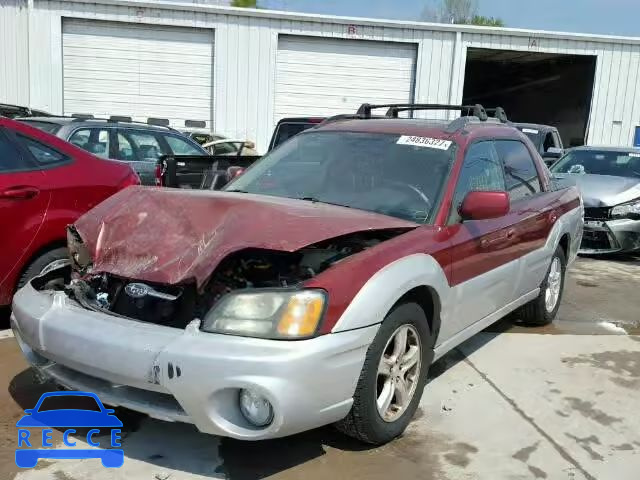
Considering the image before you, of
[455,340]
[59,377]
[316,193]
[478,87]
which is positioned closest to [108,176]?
[316,193]

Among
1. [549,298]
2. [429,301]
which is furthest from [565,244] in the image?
[429,301]

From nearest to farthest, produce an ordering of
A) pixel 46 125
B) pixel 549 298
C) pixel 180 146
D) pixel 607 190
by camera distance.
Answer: pixel 549 298, pixel 46 125, pixel 607 190, pixel 180 146

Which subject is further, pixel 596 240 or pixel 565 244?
pixel 596 240

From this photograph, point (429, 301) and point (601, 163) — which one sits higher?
point (601, 163)

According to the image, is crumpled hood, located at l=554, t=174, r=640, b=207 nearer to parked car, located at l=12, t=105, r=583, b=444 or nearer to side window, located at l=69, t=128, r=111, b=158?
parked car, located at l=12, t=105, r=583, b=444

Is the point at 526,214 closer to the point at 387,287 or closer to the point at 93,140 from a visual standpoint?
the point at 387,287

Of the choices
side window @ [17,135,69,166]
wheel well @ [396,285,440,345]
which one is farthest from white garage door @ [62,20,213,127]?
wheel well @ [396,285,440,345]

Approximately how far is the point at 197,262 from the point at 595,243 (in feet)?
22.1

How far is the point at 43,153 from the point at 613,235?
6.69 m

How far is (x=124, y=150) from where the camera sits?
855cm

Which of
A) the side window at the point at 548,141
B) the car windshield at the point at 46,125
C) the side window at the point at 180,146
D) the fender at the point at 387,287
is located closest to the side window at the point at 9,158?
the fender at the point at 387,287

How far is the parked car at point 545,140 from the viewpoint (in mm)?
11031

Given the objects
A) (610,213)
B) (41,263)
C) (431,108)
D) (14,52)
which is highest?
(14,52)

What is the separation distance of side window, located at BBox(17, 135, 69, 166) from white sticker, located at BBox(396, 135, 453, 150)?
252 centimetres
